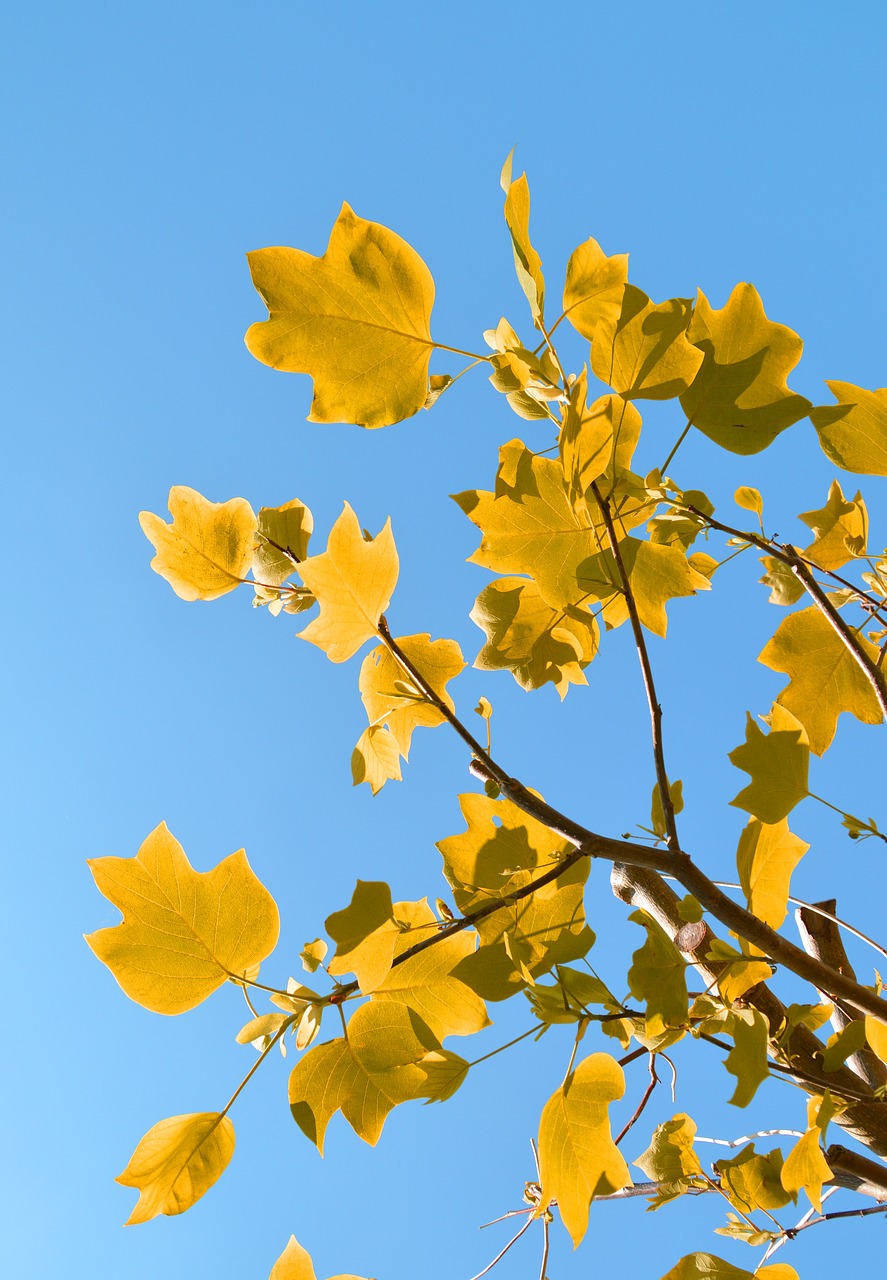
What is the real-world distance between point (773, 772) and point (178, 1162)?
1.49 ft

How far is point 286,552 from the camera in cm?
71

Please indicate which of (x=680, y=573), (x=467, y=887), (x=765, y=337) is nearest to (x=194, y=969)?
(x=467, y=887)

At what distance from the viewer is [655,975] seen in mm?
511

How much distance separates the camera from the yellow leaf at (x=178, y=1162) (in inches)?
20.6

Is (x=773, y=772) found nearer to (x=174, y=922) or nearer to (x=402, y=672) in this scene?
(x=402, y=672)

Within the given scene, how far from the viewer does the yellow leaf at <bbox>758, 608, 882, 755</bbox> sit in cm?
79

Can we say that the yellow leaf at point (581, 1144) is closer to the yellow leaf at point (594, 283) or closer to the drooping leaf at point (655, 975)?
the drooping leaf at point (655, 975)

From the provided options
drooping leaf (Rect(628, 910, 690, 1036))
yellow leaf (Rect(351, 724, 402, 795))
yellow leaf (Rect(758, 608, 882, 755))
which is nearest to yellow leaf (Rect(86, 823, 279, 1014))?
yellow leaf (Rect(351, 724, 402, 795))

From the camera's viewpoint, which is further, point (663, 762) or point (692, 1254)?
point (692, 1254)

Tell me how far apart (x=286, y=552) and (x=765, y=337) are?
40 cm

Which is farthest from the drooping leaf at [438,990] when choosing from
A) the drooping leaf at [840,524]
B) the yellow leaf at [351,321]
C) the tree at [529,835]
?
the drooping leaf at [840,524]

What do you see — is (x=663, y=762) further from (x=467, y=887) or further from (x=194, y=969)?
(x=194, y=969)

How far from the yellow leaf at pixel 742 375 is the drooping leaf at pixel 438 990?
0.41 meters

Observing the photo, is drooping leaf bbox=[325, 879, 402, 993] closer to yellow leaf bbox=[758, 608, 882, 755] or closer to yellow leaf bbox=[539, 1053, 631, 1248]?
yellow leaf bbox=[539, 1053, 631, 1248]
